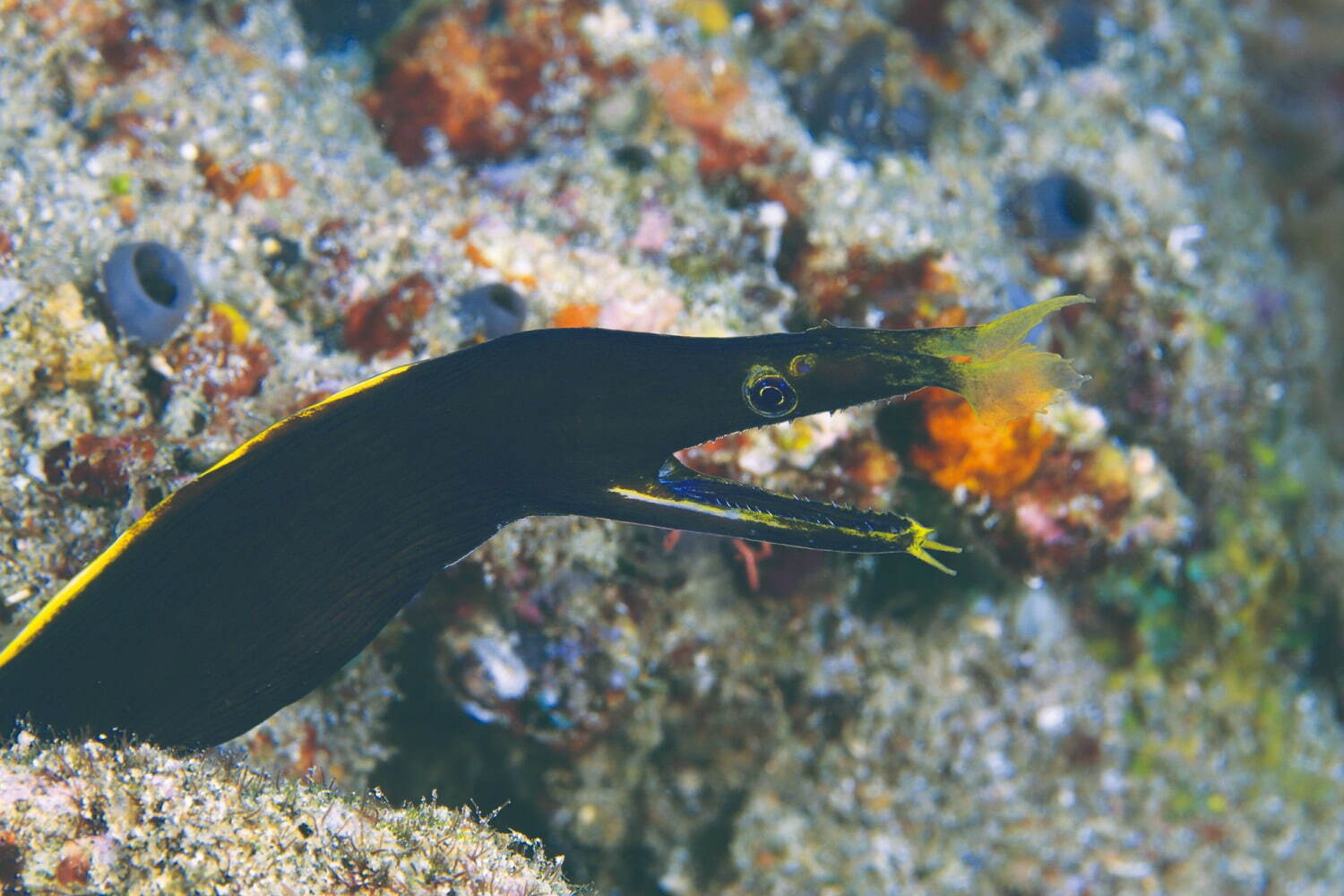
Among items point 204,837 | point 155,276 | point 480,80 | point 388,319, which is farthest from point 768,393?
point 480,80

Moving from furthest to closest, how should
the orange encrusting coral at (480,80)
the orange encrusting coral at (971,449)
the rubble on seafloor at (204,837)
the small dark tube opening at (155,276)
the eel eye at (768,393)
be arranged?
the orange encrusting coral at (480,80), the orange encrusting coral at (971,449), the small dark tube opening at (155,276), the eel eye at (768,393), the rubble on seafloor at (204,837)

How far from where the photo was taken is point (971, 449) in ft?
10.5

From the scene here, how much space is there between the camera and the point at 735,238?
139 inches

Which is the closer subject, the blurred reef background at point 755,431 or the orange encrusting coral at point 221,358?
the orange encrusting coral at point 221,358

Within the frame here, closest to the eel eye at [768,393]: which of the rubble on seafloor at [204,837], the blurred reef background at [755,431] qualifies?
the blurred reef background at [755,431]

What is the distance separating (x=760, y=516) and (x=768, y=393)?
12.0 inches

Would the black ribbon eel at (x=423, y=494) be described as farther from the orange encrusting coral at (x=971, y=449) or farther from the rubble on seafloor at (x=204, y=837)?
the orange encrusting coral at (x=971, y=449)

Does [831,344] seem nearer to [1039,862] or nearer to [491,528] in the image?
[491,528]

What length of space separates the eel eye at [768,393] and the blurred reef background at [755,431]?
1082 mm

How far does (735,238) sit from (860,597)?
1.74 metres

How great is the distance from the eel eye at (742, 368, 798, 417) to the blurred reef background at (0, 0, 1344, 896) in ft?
3.55

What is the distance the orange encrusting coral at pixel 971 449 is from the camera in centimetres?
317

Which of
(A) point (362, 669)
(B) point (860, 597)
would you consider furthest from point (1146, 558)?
(A) point (362, 669)

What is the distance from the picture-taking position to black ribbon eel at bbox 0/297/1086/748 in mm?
2006
